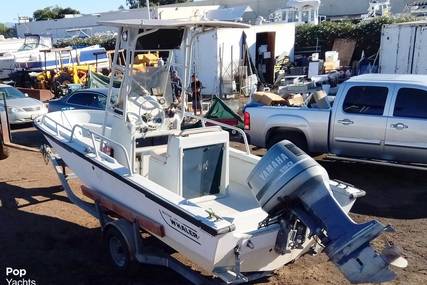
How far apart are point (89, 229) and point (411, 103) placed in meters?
5.59

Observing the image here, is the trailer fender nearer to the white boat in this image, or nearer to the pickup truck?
the pickup truck

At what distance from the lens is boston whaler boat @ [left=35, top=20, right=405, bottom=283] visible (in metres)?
4.28

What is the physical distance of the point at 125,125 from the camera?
6.16 metres

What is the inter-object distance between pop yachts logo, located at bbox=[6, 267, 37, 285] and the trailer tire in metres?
0.89

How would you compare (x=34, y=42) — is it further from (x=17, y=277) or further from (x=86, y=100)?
(x=17, y=277)

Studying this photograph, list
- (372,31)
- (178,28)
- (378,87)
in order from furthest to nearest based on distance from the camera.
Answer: (372,31) < (378,87) < (178,28)

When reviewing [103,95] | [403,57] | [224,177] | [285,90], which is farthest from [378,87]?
[403,57]

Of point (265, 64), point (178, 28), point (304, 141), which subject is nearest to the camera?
point (178, 28)

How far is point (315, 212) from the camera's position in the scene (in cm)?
429

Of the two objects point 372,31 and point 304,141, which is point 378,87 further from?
point 372,31

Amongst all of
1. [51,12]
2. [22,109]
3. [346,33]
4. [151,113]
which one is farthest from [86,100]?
[51,12]

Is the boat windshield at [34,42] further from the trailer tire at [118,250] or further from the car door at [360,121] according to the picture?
the trailer tire at [118,250]

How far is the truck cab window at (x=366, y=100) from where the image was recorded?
851 cm

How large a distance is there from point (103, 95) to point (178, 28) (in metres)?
6.66
